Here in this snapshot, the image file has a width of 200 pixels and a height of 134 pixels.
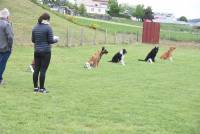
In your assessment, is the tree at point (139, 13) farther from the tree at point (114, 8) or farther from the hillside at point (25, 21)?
the hillside at point (25, 21)

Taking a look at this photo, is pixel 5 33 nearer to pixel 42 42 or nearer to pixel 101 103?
pixel 42 42

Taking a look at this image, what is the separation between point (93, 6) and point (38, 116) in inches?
6974

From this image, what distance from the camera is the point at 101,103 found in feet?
40.4

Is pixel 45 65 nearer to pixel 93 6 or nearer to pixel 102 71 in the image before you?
pixel 102 71

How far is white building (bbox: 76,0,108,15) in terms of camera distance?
179m

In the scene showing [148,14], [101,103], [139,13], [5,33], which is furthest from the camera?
[139,13]

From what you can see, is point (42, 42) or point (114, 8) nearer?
point (42, 42)

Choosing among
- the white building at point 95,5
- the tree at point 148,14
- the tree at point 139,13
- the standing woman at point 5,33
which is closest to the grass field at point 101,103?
the standing woman at point 5,33

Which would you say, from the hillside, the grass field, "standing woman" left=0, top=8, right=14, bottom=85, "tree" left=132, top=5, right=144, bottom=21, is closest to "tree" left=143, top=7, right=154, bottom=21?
"tree" left=132, top=5, right=144, bottom=21

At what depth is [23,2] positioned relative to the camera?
170ft

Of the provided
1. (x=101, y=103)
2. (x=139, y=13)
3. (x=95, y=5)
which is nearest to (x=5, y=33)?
(x=101, y=103)

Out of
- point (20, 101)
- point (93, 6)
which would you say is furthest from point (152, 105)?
point (93, 6)

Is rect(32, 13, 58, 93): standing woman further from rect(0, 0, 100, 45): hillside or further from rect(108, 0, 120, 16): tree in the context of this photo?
rect(108, 0, 120, 16): tree

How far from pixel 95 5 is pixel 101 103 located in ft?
570
